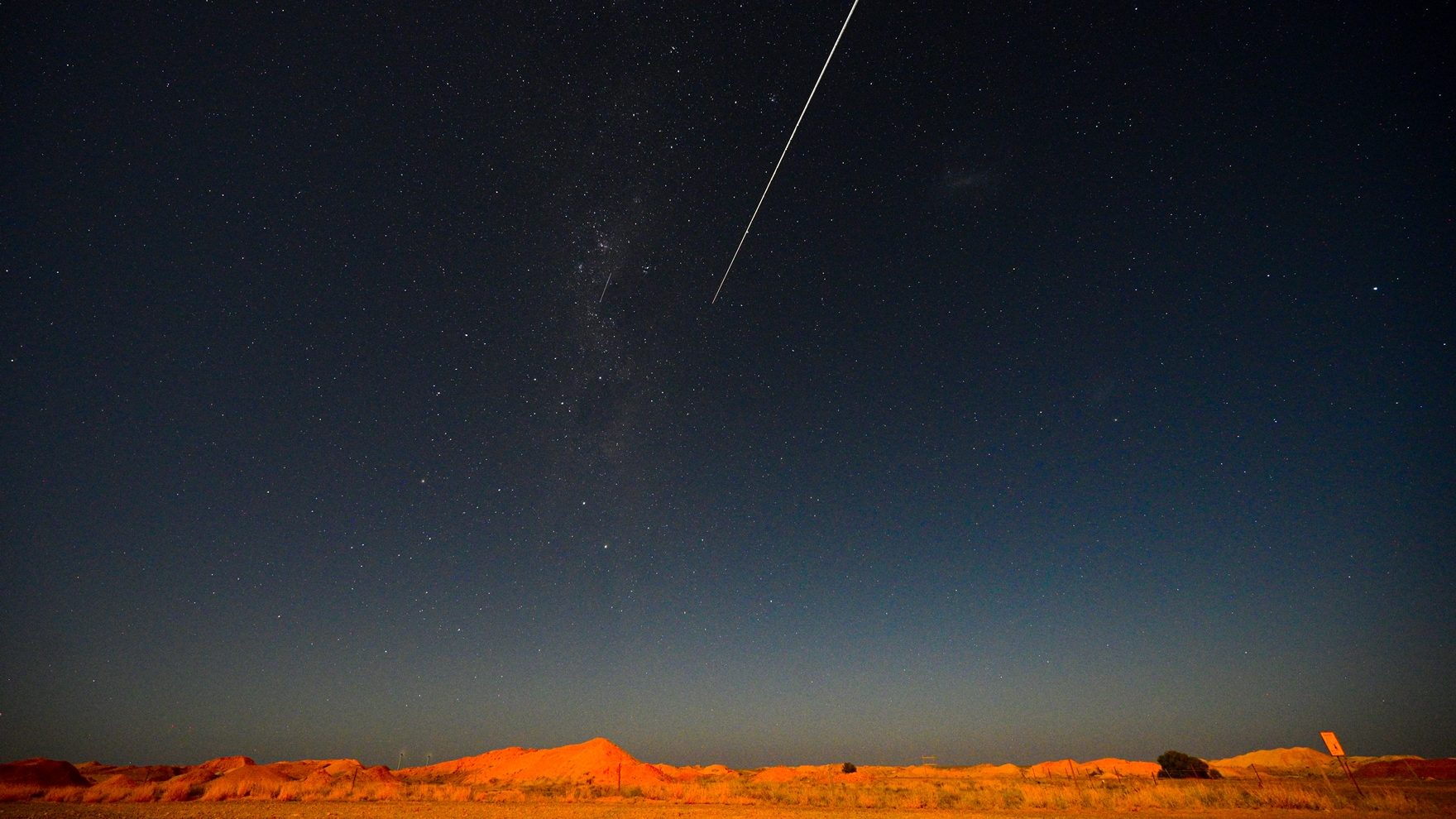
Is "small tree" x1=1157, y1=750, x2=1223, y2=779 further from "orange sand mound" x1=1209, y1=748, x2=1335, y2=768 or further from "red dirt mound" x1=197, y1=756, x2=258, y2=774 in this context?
"red dirt mound" x1=197, y1=756, x2=258, y2=774

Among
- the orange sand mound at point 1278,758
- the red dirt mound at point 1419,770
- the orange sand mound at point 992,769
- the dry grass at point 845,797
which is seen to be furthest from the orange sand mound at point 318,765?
the orange sand mound at point 1278,758

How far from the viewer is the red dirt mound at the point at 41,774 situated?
3228 cm

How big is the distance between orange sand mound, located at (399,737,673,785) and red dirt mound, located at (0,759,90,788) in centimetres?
Result: 2209

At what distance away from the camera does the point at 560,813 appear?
21.6 meters

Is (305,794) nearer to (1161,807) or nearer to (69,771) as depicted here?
(69,771)

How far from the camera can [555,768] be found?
58.0 metres

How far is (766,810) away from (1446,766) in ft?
144

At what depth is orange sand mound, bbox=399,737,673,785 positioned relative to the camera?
5097cm

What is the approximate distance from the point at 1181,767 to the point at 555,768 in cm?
5242

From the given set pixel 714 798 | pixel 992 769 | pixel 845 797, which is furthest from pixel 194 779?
pixel 992 769

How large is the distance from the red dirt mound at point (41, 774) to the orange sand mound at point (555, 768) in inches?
870

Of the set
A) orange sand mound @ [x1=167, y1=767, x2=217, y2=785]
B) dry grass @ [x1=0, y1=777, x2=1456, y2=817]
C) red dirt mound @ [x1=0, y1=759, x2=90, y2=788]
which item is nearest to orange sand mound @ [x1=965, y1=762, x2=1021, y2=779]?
dry grass @ [x1=0, y1=777, x2=1456, y2=817]

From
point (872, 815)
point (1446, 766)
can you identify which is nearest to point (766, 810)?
point (872, 815)

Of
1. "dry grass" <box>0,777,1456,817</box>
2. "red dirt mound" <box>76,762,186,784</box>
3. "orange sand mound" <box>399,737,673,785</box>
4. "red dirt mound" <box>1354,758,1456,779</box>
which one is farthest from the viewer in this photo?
"orange sand mound" <box>399,737,673,785</box>
